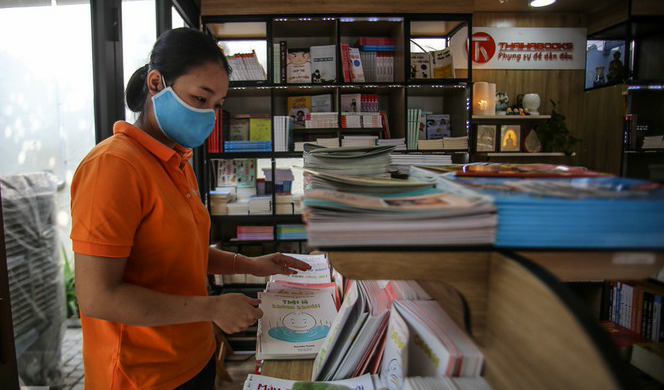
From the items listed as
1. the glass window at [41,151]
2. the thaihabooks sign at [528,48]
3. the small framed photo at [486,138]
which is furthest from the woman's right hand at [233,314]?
the thaihabooks sign at [528,48]

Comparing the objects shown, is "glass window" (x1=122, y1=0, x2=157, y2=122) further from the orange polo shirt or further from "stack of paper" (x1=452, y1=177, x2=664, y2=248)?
"stack of paper" (x1=452, y1=177, x2=664, y2=248)

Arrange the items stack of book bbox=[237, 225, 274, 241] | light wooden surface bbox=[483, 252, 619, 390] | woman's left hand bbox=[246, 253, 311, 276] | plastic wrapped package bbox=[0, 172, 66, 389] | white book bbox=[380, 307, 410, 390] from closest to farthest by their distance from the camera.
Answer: light wooden surface bbox=[483, 252, 619, 390], white book bbox=[380, 307, 410, 390], woman's left hand bbox=[246, 253, 311, 276], plastic wrapped package bbox=[0, 172, 66, 389], stack of book bbox=[237, 225, 274, 241]

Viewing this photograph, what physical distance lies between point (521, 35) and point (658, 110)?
4.54 ft

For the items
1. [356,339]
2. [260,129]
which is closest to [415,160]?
[356,339]

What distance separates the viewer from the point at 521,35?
381 centimetres

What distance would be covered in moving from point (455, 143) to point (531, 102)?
948mm

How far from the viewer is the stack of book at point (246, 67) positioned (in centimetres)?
319

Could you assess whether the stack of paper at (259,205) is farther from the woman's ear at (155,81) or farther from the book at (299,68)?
the woman's ear at (155,81)

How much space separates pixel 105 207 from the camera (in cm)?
85

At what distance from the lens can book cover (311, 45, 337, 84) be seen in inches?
129

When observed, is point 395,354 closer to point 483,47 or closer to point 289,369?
point 289,369

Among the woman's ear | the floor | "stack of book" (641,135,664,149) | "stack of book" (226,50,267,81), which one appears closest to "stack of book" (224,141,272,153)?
"stack of book" (226,50,267,81)

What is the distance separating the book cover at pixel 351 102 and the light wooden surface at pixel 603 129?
2310 millimetres

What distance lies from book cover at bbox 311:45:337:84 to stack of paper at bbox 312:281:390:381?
2.63 m
